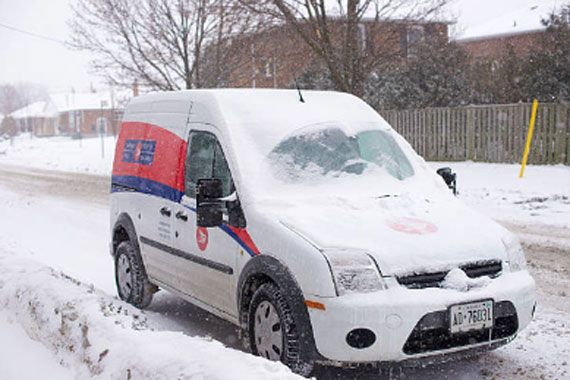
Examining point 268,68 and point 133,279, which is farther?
point 268,68

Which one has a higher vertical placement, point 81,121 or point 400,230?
point 81,121

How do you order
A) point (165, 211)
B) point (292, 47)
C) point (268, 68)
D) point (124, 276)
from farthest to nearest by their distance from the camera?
1. point (268, 68)
2. point (292, 47)
3. point (124, 276)
4. point (165, 211)

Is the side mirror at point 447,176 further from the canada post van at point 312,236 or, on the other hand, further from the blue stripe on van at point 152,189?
the blue stripe on van at point 152,189

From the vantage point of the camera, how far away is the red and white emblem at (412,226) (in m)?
4.62

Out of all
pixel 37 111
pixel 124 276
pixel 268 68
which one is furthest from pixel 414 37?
pixel 37 111

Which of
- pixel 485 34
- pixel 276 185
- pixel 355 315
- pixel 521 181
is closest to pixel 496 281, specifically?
pixel 355 315

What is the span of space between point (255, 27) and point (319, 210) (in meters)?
15.3

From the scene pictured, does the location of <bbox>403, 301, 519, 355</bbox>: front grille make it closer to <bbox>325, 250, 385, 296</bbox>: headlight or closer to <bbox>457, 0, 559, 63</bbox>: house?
<bbox>325, 250, 385, 296</bbox>: headlight

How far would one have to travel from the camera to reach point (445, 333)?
4293 mm

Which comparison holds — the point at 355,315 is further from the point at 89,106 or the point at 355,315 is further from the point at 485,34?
the point at 89,106

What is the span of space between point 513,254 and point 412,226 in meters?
0.72

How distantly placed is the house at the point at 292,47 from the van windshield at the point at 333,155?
40.7 ft

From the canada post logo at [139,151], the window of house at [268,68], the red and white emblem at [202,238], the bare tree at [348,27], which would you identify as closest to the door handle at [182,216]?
the red and white emblem at [202,238]

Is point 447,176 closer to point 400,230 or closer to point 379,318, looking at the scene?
point 400,230
